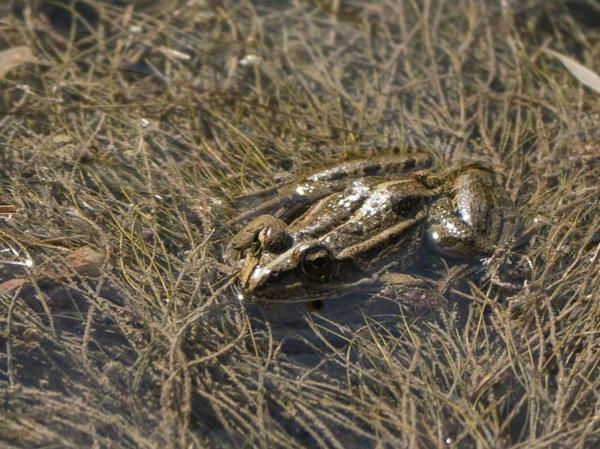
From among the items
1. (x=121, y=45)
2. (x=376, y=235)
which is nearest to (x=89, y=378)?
(x=376, y=235)

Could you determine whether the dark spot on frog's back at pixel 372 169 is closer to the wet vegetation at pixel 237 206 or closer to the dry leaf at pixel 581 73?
the wet vegetation at pixel 237 206

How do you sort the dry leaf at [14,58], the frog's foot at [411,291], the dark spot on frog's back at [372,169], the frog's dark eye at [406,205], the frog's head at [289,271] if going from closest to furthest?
1. the frog's head at [289,271]
2. the frog's foot at [411,291]
3. the frog's dark eye at [406,205]
4. the dark spot on frog's back at [372,169]
5. the dry leaf at [14,58]

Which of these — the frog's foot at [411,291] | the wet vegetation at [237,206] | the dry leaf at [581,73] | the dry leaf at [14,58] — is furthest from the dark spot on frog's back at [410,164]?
the dry leaf at [14,58]

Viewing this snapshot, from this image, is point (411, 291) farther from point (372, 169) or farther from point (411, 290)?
point (372, 169)

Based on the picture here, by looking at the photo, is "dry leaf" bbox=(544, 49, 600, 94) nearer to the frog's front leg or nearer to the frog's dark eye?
the frog's dark eye

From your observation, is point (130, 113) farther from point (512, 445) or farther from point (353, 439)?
point (512, 445)

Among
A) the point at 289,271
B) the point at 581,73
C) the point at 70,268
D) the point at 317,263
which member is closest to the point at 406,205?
the point at 317,263
